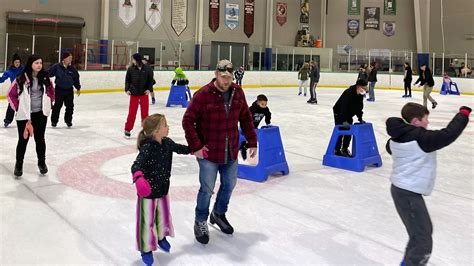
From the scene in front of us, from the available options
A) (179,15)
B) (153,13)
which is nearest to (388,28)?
(179,15)

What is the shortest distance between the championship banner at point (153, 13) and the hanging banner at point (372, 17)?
13.9m

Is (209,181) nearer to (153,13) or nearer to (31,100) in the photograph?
(31,100)

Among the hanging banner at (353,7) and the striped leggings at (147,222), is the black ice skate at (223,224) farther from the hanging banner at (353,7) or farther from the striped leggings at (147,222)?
the hanging banner at (353,7)

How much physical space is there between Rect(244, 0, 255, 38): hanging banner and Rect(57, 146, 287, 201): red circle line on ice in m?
23.4

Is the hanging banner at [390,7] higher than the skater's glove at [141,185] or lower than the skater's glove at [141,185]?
higher

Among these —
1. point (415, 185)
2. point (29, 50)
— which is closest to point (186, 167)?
point (415, 185)

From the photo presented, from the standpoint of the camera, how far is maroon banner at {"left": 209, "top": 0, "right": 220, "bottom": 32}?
26.9 meters

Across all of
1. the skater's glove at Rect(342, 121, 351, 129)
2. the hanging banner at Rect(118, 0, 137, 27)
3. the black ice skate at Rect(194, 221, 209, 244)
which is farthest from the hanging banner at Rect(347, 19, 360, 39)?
the black ice skate at Rect(194, 221, 209, 244)

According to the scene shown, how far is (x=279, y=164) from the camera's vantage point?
5699 millimetres

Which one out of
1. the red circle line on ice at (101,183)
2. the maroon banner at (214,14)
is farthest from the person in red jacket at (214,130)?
the maroon banner at (214,14)

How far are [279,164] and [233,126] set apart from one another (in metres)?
2.40

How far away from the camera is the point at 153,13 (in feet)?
81.1

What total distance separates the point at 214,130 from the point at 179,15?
23397mm

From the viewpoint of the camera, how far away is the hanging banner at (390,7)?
99.1ft
